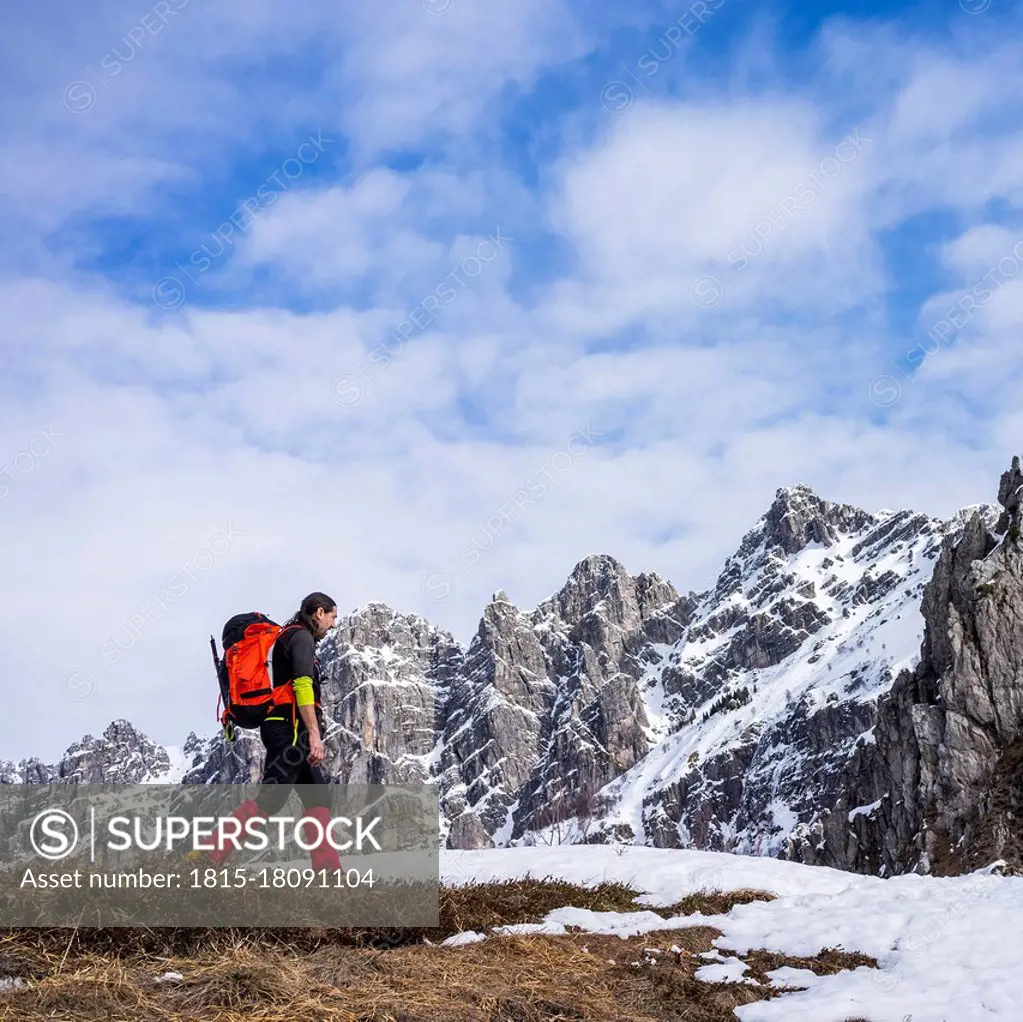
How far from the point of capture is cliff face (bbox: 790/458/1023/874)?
2063 inches

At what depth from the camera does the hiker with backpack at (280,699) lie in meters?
9.01

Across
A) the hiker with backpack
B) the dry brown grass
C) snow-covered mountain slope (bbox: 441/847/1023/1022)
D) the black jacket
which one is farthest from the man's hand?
snow-covered mountain slope (bbox: 441/847/1023/1022)

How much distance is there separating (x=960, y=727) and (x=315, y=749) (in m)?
58.8

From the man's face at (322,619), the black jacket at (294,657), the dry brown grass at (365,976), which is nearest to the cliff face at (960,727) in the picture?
the dry brown grass at (365,976)

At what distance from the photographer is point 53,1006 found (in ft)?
17.8

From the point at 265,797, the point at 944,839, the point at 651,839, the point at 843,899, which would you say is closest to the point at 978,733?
the point at 944,839

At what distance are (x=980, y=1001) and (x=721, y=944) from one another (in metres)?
2.19

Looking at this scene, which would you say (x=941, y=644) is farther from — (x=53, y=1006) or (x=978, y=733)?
(x=53, y=1006)

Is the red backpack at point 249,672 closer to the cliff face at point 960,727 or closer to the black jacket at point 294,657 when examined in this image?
the black jacket at point 294,657

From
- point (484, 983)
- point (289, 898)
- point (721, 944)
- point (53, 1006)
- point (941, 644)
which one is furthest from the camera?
point (941, 644)

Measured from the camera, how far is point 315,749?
9078 mm

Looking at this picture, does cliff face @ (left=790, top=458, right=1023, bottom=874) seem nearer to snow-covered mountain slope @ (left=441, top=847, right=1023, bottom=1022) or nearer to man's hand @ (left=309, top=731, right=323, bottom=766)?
snow-covered mountain slope @ (left=441, top=847, right=1023, bottom=1022)

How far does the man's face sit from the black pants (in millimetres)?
997

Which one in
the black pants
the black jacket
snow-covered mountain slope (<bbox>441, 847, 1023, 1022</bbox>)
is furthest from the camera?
the black jacket
